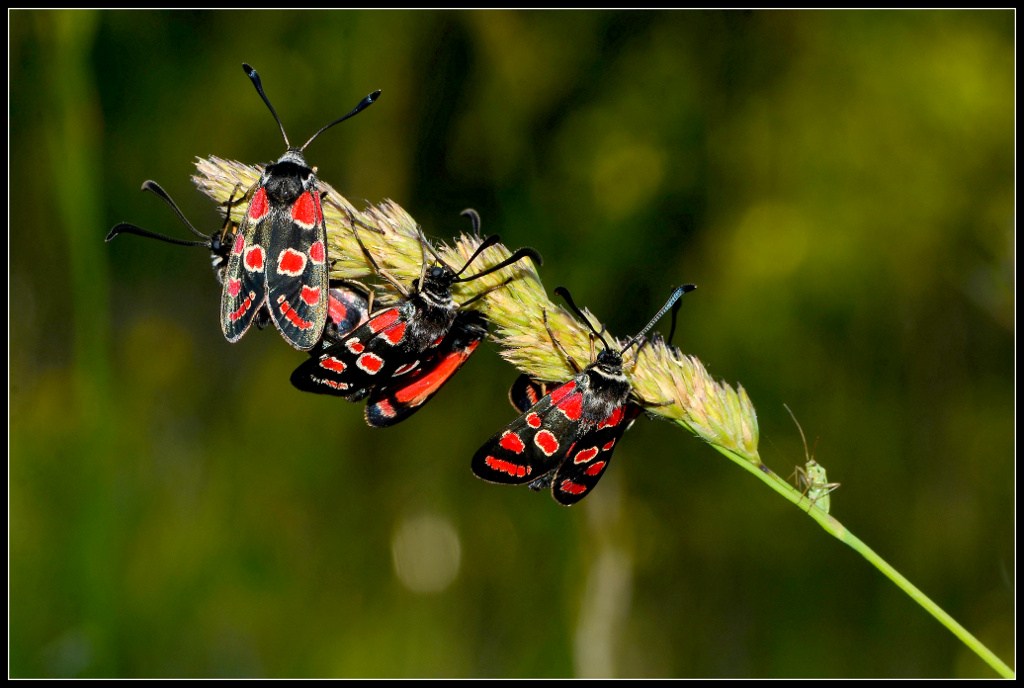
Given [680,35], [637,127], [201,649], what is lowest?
A: [201,649]

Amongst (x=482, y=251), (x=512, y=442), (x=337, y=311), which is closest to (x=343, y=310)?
(x=337, y=311)

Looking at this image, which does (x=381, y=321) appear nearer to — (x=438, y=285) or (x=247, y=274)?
(x=438, y=285)

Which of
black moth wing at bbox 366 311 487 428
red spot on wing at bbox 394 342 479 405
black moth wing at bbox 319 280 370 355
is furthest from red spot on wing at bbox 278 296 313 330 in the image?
red spot on wing at bbox 394 342 479 405

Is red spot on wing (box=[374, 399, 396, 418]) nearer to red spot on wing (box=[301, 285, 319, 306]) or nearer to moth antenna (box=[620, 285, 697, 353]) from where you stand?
red spot on wing (box=[301, 285, 319, 306])

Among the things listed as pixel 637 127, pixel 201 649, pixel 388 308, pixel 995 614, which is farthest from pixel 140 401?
pixel 995 614

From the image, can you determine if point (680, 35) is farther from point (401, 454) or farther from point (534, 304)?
point (401, 454)

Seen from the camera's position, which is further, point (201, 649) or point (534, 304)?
point (201, 649)
